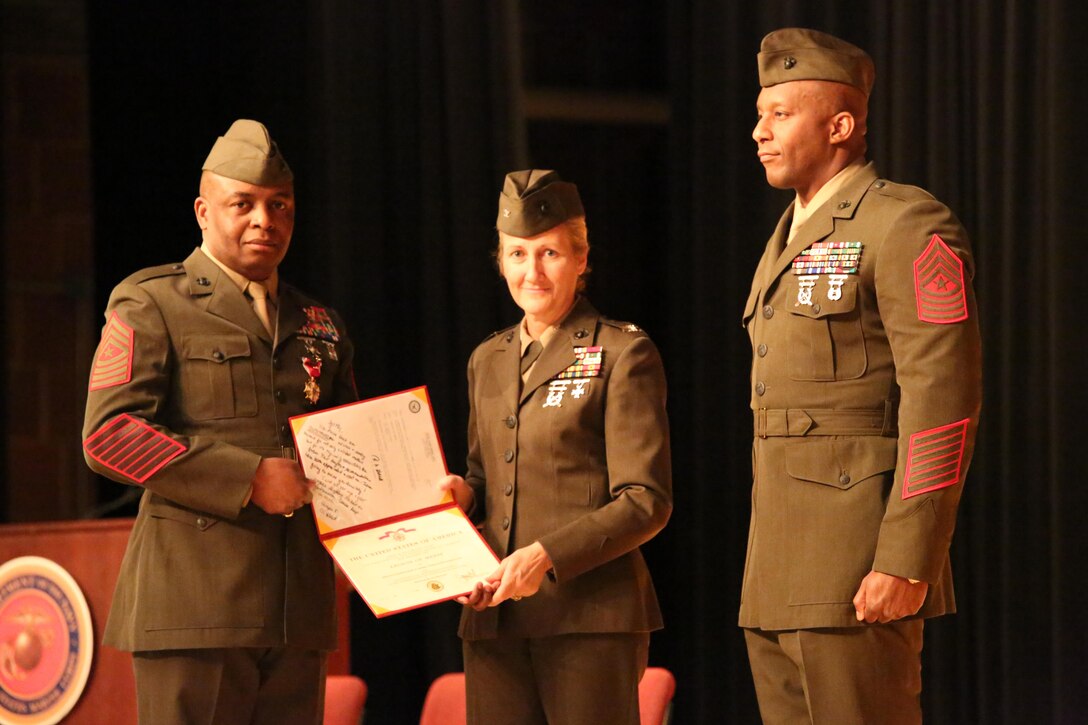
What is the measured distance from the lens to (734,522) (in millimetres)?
4879

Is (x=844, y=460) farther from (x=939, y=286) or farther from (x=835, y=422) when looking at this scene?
(x=939, y=286)

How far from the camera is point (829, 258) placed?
279 centimetres

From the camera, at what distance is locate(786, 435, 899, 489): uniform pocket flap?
2697 mm

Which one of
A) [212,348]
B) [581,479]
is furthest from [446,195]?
[581,479]

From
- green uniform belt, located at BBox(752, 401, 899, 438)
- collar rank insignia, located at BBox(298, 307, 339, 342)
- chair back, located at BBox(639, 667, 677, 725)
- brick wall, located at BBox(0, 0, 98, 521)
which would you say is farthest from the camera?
brick wall, located at BBox(0, 0, 98, 521)

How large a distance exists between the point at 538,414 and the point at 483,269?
221cm

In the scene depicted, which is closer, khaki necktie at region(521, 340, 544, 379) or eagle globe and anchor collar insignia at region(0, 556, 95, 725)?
khaki necktie at region(521, 340, 544, 379)

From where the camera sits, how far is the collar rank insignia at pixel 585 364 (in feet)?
9.89

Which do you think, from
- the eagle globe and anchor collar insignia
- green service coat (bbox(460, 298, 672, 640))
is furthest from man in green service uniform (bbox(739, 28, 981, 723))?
the eagle globe and anchor collar insignia

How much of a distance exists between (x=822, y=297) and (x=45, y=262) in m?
3.73

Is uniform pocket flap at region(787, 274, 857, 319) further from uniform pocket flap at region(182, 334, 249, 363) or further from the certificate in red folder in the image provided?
uniform pocket flap at region(182, 334, 249, 363)

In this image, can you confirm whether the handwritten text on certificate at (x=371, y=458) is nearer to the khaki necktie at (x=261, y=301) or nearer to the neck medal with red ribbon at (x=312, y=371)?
the neck medal with red ribbon at (x=312, y=371)

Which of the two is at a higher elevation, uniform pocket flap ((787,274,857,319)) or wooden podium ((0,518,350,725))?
uniform pocket flap ((787,274,857,319))

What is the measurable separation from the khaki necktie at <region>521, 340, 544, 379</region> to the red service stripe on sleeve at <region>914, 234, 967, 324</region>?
2.69ft
